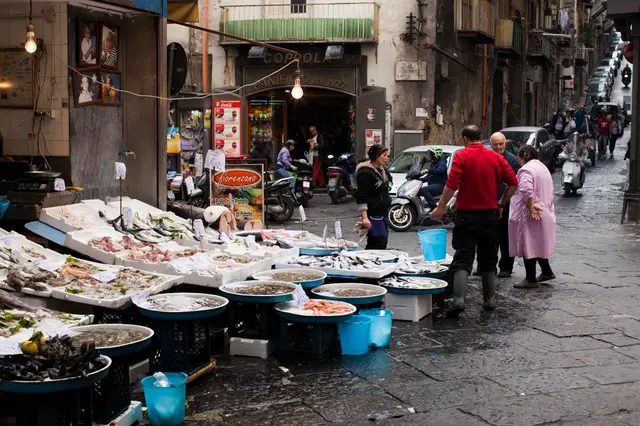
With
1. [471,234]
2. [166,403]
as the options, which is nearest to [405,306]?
[471,234]

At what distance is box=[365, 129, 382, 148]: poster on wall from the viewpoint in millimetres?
26922

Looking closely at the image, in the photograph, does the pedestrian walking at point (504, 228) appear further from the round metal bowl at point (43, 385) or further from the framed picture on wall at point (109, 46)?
the round metal bowl at point (43, 385)

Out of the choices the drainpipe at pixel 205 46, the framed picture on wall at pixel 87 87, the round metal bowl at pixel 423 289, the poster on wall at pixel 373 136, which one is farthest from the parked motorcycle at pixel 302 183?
the round metal bowl at pixel 423 289

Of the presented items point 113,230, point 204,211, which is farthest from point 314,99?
point 113,230

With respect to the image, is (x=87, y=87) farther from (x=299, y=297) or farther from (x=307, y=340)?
(x=307, y=340)

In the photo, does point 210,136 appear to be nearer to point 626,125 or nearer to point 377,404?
point 377,404

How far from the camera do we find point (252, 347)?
7598mm

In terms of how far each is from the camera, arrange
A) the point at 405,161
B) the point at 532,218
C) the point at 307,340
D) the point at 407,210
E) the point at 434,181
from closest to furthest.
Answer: the point at 307,340, the point at 532,218, the point at 407,210, the point at 434,181, the point at 405,161

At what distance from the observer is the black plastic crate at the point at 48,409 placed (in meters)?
4.93

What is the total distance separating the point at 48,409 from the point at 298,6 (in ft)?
78.9

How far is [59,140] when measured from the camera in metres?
10.3

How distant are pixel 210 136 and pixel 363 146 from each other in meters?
4.69

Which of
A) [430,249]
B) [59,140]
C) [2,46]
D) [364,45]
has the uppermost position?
[364,45]

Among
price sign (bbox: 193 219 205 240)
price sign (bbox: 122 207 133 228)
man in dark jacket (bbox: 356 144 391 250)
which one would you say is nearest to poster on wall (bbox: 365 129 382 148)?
man in dark jacket (bbox: 356 144 391 250)
